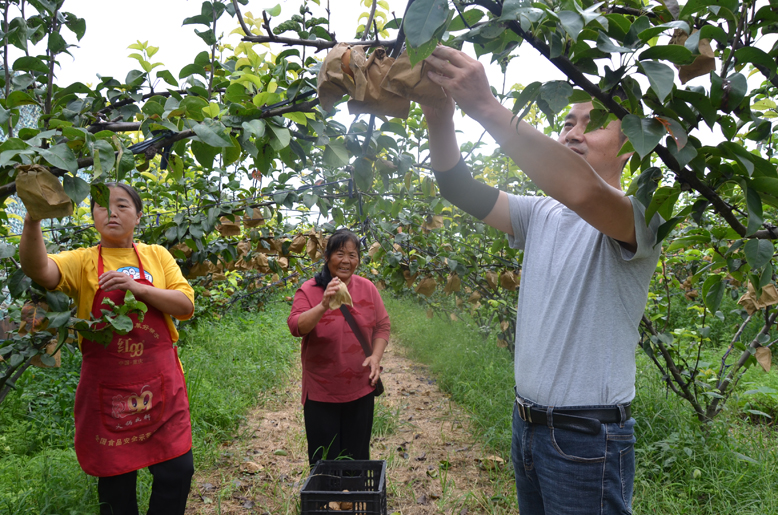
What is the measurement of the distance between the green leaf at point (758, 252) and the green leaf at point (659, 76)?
543 mm

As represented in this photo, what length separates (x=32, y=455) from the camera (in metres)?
2.83


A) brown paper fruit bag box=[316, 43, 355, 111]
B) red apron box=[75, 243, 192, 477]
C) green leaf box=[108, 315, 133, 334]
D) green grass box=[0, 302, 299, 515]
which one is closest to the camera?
brown paper fruit bag box=[316, 43, 355, 111]

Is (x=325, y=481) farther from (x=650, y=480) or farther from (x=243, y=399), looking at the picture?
(x=243, y=399)

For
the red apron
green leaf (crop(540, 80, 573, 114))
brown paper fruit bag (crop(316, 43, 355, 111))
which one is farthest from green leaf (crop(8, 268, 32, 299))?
green leaf (crop(540, 80, 573, 114))

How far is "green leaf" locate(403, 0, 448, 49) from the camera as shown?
0.62 metres

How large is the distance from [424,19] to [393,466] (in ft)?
10.2

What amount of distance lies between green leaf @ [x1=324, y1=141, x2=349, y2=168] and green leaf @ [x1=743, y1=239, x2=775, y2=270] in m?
0.92

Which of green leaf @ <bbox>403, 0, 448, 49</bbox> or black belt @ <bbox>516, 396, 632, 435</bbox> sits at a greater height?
green leaf @ <bbox>403, 0, 448, 49</bbox>

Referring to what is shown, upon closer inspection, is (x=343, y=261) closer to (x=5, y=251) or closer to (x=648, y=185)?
(x=5, y=251)

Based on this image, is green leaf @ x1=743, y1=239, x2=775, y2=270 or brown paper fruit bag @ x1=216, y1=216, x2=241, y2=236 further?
brown paper fruit bag @ x1=216, y1=216, x2=241, y2=236

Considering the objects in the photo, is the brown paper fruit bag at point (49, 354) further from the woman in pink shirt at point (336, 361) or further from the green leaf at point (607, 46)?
the green leaf at point (607, 46)

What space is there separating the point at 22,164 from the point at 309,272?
5379 millimetres

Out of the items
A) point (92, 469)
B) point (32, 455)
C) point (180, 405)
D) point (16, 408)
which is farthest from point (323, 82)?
point (16, 408)

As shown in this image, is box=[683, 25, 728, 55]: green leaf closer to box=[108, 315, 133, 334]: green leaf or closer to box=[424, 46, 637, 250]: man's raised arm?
box=[424, 46, 637, 250]: man's raised arm
